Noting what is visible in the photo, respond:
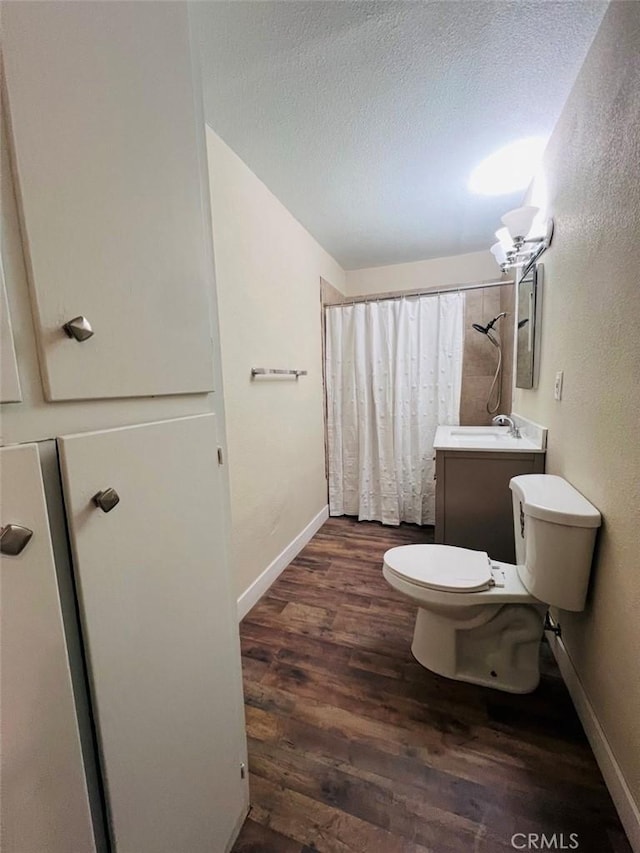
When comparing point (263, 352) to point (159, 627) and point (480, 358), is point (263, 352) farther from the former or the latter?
point (480, 358)

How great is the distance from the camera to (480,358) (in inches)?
117

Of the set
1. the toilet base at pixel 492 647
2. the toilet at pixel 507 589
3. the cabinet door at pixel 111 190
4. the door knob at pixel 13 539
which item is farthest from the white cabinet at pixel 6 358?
the toilet base at pixel 492 647

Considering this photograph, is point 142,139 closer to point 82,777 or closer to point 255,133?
point 82,777

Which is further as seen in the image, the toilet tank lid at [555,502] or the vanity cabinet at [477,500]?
the vanity cabinet at [477,500]

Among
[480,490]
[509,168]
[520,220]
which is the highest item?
[509,168]

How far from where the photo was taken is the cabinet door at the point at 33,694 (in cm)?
41

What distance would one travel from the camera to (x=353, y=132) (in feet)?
5.17

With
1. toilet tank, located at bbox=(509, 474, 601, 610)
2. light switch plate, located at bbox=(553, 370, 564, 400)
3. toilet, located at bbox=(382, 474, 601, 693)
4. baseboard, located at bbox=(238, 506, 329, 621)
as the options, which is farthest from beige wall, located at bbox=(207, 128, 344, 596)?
light switch plate, located at bbox=(553, 370, 564, 400)

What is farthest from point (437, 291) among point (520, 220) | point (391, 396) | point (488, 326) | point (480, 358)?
point (520, 220)

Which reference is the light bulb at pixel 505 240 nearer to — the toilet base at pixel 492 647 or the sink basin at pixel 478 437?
the sink basin at pixel 478 437

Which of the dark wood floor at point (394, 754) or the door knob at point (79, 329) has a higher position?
the door knob at point (79, 329)

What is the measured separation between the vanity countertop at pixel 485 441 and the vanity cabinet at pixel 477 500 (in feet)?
0.10

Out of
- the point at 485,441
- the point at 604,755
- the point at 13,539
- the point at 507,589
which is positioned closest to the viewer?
the point at 13,539

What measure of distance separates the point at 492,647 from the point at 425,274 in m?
2.93
